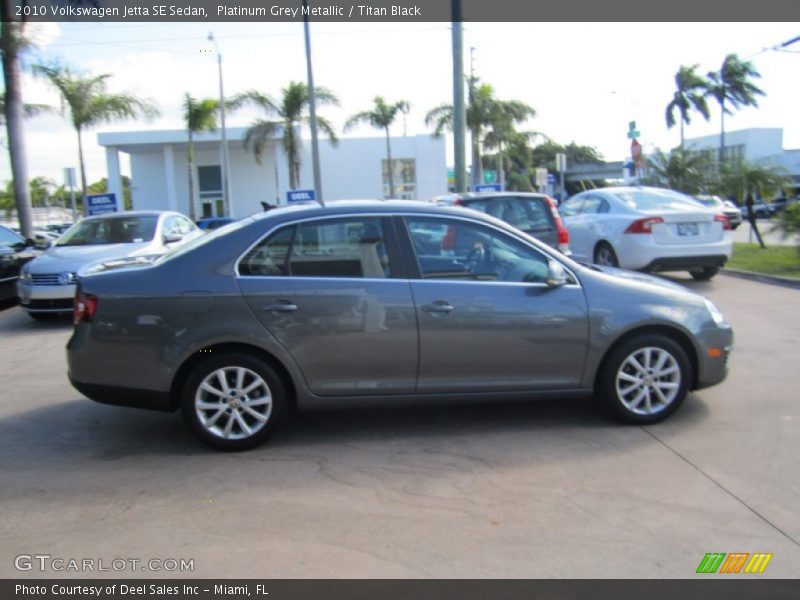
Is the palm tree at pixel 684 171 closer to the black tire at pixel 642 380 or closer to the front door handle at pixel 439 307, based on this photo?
the black tire at pixel 642 380

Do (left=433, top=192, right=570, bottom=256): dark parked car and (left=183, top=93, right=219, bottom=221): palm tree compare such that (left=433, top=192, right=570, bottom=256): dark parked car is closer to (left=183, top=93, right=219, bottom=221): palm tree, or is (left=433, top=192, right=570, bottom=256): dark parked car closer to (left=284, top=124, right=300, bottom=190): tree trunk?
(left=284, top=124, right=300, bottom=190): tree trunk

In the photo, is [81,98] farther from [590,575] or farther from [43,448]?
[590,575]

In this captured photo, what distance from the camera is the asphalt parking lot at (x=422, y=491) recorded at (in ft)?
11.0

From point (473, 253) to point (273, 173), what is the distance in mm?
39912

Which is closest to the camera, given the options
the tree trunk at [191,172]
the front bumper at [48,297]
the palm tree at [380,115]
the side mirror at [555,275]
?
the side mirror at [555,275]

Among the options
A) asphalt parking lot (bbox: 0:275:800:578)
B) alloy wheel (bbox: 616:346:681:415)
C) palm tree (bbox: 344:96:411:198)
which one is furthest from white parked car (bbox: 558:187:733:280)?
palm tree (bbox: 344:96:411:198)

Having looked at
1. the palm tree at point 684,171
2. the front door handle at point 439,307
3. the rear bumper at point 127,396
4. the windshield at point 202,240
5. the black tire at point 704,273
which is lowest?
the black tire at point 704,273

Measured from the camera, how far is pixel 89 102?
26203 millimetres

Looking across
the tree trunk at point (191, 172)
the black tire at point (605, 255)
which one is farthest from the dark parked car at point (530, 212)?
the tree trunk at point (191, 172)

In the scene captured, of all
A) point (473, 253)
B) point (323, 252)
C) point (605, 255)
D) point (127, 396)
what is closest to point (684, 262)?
point (605, 255)

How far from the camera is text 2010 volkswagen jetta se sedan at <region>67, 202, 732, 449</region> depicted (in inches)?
182

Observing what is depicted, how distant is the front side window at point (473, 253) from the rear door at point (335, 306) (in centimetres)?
28

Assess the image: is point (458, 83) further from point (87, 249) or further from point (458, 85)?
point (87, 249)
